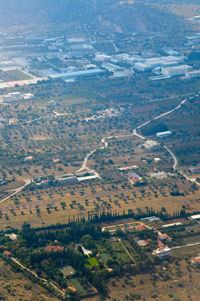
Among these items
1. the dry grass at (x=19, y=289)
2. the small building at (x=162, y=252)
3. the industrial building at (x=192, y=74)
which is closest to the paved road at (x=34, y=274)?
the dry grass at (x=19, y=289)

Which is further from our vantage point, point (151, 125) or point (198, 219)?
point (151, 125)

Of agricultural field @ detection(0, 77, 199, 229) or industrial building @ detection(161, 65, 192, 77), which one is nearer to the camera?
agricultural field @ detection(0, 77, 199, 229)

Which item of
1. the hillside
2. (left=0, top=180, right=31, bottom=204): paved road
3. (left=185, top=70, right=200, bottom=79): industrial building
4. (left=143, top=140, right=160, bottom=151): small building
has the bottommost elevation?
(left=0, top=180, right=31, bottom=204): paved road

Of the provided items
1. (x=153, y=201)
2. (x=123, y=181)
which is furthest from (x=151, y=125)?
(x=153, y=201)

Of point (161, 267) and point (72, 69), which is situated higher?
point (72, 69)

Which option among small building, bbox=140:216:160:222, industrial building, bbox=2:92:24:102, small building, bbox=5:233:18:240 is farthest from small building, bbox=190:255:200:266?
industrial building, bbox=2:92:24:102

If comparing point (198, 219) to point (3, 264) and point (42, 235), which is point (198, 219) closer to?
point (42, 235)

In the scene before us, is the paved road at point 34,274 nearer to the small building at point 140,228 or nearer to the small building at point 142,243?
the small building at point 142,243

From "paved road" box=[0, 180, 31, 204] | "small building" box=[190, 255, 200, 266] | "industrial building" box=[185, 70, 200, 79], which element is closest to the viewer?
"small building" box=[190, 255, 200, 266]

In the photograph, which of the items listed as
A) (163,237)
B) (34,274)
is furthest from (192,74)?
(34,274)

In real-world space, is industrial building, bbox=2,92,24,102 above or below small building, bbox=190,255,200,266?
above

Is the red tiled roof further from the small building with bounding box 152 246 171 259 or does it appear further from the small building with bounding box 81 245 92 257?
the small building with bounding box 152 246 171 259
